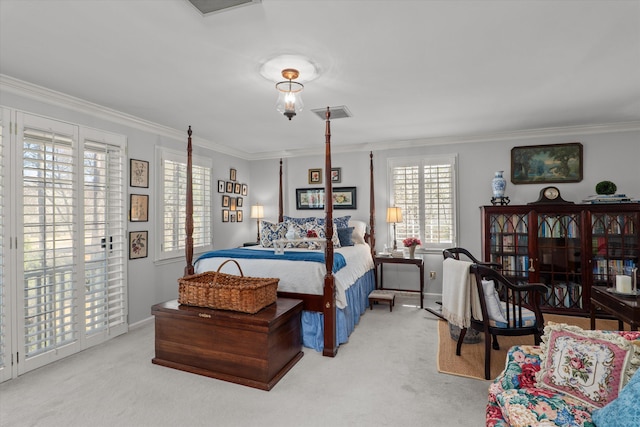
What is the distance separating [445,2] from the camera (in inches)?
70.8

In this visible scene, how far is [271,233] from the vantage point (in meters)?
4.86

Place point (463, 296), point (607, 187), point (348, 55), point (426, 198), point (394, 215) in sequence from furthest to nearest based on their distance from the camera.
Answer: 1. point (426, 198)
2. point (394, 215)
3. point (607, 187)
4. point (463, 296)
5. point (348, 55)

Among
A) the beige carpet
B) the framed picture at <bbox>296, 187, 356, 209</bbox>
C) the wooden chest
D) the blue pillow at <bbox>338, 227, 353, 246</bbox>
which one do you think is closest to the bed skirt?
the wooden chest

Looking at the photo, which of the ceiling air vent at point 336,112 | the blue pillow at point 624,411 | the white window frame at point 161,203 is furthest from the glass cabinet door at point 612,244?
the white window frame at point 161,203

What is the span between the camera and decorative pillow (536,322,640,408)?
4.79 ft

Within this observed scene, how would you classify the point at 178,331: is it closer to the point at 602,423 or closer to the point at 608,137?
the point at 602,423

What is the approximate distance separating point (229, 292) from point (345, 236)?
94.8 inches

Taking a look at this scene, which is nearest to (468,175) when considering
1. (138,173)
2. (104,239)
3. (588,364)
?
(588,364)

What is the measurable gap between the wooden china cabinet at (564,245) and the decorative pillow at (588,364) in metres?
2.95

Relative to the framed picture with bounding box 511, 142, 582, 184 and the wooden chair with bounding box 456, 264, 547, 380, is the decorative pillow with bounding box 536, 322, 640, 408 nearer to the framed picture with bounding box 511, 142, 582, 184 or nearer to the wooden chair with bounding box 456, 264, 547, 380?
the wooden chair with bounding box 456, 264, 547, 380

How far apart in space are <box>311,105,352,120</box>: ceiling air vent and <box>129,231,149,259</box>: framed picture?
2468mm

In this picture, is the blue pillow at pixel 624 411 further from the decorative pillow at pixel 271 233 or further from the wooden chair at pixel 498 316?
the decorative pillow at pixel 271 233

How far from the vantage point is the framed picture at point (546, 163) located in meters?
4.46

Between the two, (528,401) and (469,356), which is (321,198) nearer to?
(469,356)
